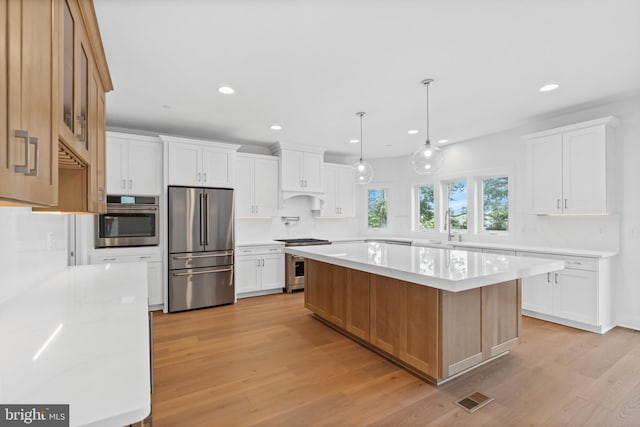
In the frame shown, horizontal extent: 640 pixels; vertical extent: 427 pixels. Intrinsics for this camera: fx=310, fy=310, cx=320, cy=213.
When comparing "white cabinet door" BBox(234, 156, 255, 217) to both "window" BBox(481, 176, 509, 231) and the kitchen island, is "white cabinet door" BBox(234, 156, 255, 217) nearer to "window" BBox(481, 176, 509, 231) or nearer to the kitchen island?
the kitchen island

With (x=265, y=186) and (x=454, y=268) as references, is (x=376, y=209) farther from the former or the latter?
(x=454, y=268)

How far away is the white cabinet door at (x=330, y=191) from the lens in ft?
20.5

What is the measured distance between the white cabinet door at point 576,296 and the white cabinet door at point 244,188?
447 cm

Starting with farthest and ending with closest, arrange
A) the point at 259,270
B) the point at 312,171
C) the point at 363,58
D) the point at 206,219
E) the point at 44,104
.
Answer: the point at 312,171 → the point at 259,270 → the point at 206,219 → the point at 363,58 → the point at 44,104

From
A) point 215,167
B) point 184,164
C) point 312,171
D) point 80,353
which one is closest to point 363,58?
point 80,353

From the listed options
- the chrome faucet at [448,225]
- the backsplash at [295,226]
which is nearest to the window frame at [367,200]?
the backsplash at [295,226]

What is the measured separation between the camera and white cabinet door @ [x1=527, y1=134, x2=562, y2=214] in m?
3.96

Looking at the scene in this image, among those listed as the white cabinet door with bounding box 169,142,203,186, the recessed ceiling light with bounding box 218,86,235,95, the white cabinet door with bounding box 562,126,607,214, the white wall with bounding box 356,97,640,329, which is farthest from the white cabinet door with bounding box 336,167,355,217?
the white cabinet door with bounding box 562,126,607,214

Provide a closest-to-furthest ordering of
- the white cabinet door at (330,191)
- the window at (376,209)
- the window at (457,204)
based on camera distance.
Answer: the window at (457,204) < the white cabinet door at (330,191) < the window at (376,209)

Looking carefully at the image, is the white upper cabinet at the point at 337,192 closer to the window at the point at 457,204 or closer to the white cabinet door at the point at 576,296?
the window at the point at 457,204

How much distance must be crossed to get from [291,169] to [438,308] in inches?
151

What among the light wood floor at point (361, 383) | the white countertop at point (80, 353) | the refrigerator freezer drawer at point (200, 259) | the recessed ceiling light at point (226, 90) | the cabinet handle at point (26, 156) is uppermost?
the recessed ceiling light at point (226, 90)

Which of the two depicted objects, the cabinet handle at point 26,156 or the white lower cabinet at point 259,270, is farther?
the white lower cabinet at point 259,270

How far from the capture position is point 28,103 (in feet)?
2.67
